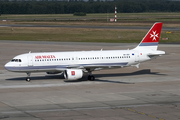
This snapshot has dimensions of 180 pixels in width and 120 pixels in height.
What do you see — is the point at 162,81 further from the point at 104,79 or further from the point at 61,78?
the point at 61,78

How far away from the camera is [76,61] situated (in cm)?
4812

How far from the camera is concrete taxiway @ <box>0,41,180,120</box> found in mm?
32031

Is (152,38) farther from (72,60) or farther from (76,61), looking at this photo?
(72,60)

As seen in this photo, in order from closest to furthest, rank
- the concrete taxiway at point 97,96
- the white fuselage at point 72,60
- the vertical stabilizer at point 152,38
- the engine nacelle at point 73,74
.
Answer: the concrete taxiway at point 97,96 → the engine nacelle at point 73,74 → the white fuselage at point 72,60 → the vertical stabilizer at point 152,38

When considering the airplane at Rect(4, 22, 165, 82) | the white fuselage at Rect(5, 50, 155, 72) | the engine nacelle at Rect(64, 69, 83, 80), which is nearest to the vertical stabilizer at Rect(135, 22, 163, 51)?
the airplane at Rect(4, 22, 165, 82)

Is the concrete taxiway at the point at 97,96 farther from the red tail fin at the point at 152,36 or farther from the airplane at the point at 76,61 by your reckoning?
the red tail fin at the point at 152,36

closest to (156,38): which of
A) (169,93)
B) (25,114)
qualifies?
(169,93)

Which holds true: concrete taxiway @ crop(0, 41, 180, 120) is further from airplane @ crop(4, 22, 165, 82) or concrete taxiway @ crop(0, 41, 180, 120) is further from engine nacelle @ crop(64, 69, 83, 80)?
airplane @ crop(4, 22, 165, 82)

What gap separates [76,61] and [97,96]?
9.86 metres

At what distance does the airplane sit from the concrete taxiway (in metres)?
1.73

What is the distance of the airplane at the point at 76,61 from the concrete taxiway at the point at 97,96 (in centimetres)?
173

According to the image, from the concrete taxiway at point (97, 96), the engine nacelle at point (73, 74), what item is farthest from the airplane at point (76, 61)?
the concrete taxiway at point (97, 96)

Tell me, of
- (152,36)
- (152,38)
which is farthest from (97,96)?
(152,36)

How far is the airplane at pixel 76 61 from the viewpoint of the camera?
46469 mm
